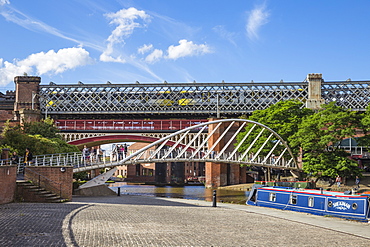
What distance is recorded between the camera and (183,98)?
109 metres

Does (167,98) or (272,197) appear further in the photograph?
(167,98)

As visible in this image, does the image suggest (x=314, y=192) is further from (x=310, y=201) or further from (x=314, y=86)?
(x=314, y=86)

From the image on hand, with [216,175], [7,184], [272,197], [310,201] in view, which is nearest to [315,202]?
[310,201]

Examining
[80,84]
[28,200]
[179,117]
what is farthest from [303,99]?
[28,200]

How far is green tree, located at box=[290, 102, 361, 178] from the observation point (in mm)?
57000

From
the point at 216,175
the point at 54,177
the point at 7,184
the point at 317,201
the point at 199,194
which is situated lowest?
the point at 199,194

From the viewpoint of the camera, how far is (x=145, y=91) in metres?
110

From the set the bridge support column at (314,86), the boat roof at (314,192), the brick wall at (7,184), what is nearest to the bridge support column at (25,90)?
the bridge support column at (314,86)

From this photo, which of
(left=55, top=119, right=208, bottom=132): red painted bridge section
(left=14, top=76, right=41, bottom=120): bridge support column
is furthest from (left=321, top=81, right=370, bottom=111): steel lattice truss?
(left=14, top=76, right=41, bottom=120): bridge support column

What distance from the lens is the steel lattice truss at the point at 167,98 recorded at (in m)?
106

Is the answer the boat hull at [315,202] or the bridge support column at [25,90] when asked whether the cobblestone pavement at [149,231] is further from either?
the bridge support column at [25,90]

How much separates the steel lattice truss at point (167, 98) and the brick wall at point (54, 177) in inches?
2877

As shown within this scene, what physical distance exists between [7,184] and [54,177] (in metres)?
4.89

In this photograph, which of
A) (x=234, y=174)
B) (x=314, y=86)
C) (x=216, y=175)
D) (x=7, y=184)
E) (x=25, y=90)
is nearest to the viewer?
(x=7, y=184)
